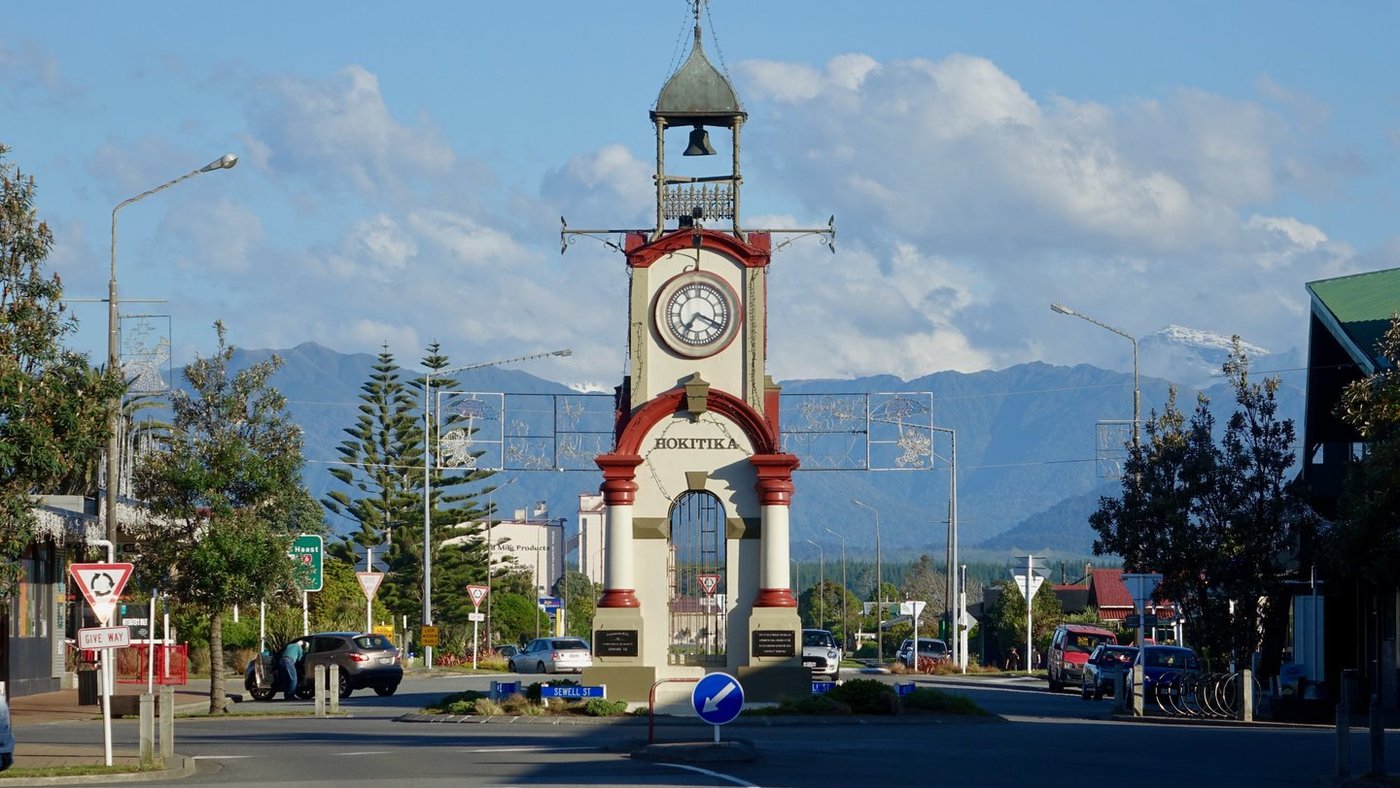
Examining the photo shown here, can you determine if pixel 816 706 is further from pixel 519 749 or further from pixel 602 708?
pixel 519 749

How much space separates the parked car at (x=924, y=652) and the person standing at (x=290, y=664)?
3215cm

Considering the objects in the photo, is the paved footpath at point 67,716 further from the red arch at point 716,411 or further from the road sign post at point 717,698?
the red arch at point 716,411

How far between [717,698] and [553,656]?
124 ft

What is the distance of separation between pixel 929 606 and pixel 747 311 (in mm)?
104336

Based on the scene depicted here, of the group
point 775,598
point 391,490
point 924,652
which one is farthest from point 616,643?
point 391,490

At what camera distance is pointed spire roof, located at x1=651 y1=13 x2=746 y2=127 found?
3909cm

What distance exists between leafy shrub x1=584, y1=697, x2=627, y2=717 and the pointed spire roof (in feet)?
37.2

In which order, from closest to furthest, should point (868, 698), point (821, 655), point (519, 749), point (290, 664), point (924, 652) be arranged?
1. point (519, 749)
2. point (868, 698)
3. point (290, 664)
4. point (821, 655)
5. point (924, 652)

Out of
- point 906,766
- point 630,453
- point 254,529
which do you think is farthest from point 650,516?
point 906,766

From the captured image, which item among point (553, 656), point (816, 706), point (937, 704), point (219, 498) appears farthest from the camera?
point (553, 656)

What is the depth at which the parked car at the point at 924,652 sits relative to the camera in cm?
7444

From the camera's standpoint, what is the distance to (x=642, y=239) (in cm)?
3881

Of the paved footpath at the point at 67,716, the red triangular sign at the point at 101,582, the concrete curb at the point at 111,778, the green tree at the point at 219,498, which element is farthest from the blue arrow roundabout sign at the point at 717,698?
the green tree at the point at 219,498

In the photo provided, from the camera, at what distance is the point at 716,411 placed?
38250mm
